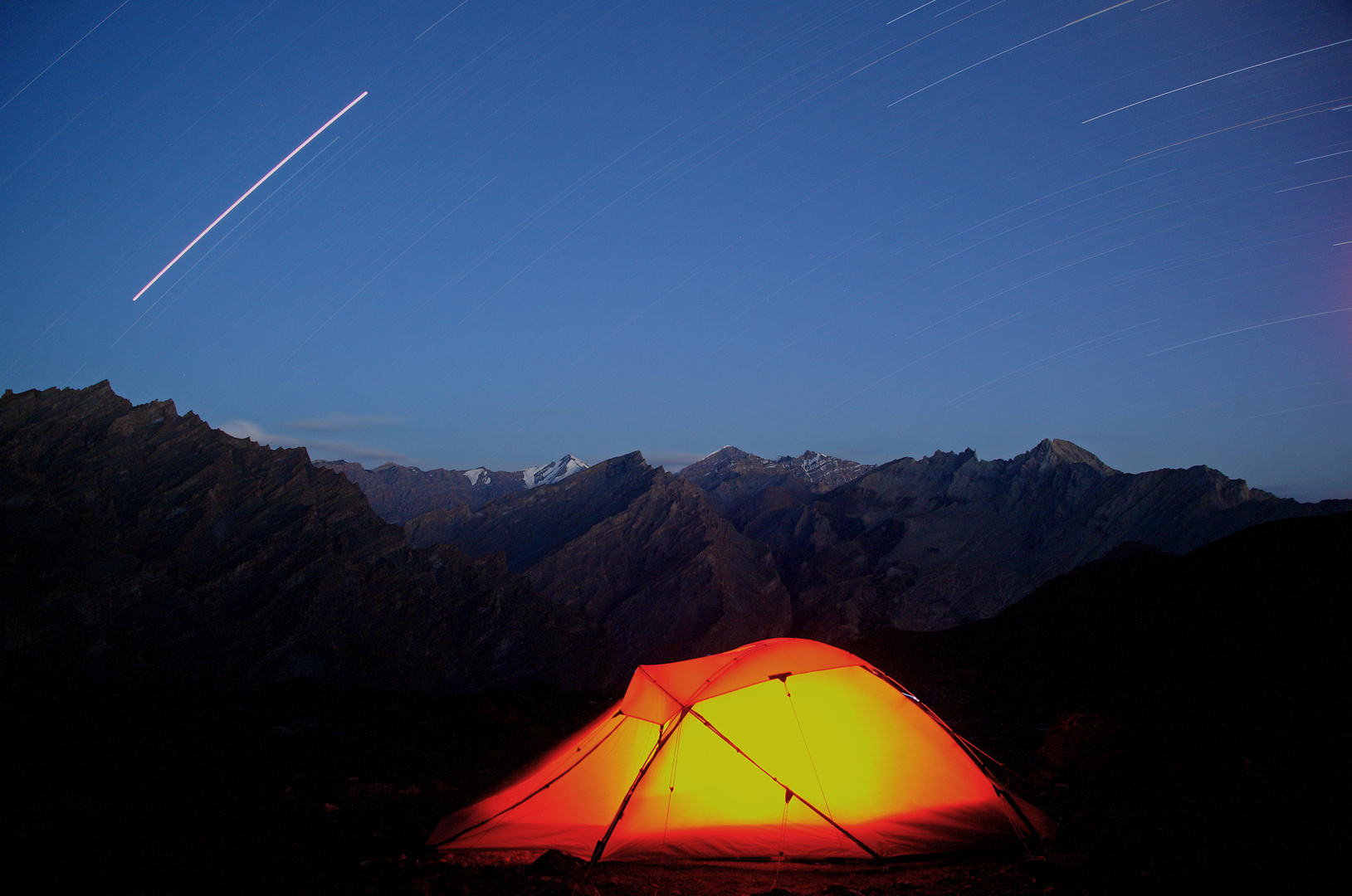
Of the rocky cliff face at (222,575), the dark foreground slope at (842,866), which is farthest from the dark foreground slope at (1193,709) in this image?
the rocky cliff face at (222,575)

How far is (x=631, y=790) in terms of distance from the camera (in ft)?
26.5

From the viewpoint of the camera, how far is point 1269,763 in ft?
30.7

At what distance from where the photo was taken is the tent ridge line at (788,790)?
7684mm

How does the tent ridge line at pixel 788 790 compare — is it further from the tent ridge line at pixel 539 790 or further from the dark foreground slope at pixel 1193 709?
the dark foreground slope at pixel 1193 709

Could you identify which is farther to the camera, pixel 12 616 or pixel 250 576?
pixel 250 576

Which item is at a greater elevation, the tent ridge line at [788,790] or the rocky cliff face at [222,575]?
the rocky cliff face at [222,575]

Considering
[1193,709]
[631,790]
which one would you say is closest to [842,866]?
[631,790]

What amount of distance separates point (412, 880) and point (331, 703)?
11437mm

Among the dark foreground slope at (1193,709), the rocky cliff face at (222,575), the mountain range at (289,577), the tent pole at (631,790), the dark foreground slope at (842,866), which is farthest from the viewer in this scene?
the mountain range at (289,577)

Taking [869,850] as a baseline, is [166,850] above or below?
above

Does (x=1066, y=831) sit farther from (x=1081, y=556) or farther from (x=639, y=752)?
(x=1081, y=556)

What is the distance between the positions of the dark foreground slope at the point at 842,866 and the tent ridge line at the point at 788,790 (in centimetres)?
25

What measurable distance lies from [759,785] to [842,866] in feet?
4.03

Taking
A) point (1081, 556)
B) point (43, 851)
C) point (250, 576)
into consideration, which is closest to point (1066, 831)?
point (43, 851)
